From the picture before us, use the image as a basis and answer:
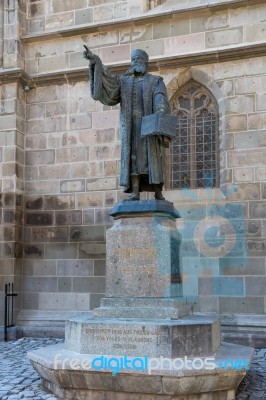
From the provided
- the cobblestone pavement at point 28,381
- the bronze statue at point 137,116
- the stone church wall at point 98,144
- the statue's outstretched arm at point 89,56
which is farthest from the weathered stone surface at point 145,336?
the stone church wall at point 98,144

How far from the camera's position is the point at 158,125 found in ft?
20.6

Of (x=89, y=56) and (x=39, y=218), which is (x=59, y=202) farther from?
(x=89, y=56)

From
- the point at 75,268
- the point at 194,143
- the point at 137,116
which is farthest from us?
the point at 75,268

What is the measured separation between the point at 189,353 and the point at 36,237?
6118 millimetres

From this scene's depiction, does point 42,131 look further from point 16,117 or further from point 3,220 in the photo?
point 3,220

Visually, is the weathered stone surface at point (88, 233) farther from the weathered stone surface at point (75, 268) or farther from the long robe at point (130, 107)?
the long robe at point (130, 107)

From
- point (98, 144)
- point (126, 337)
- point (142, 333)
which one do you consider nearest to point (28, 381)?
point (126, 337)

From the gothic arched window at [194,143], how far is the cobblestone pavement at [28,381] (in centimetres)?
338

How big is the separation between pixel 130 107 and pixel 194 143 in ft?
13.6

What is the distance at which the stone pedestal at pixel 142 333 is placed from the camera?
533cm

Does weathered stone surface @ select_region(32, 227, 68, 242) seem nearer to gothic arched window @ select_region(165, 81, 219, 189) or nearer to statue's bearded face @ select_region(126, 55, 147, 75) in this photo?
gothic arched window @ select_region(165, 81, 219, 189)

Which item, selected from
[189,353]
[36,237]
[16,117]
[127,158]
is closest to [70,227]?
[36,237]

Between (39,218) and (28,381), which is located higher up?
(39,218)

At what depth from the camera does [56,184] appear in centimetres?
1111
